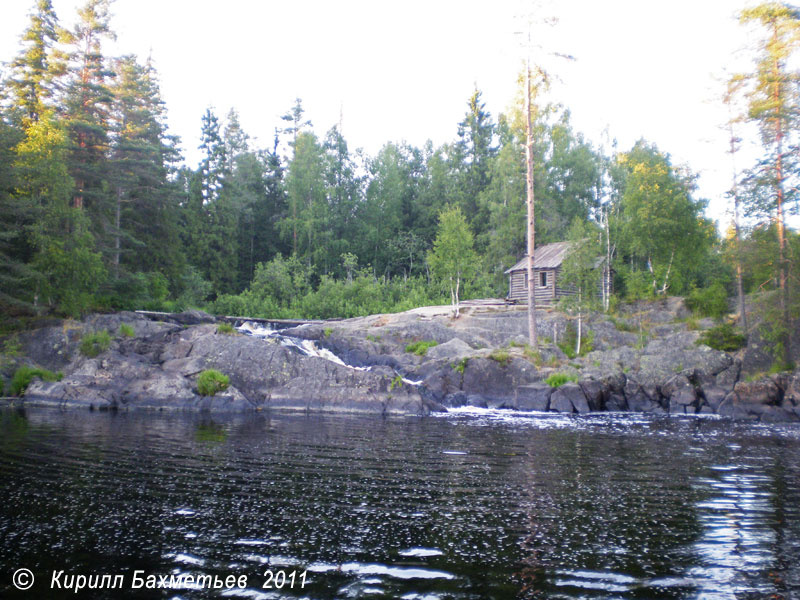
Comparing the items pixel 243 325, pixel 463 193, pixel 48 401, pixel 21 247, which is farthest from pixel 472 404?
pixel 463 193

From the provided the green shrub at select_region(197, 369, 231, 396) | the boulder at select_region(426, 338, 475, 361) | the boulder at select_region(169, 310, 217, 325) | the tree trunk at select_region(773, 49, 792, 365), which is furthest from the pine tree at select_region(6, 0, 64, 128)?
the tree trunk at select_region(773, 49, 792, 365)

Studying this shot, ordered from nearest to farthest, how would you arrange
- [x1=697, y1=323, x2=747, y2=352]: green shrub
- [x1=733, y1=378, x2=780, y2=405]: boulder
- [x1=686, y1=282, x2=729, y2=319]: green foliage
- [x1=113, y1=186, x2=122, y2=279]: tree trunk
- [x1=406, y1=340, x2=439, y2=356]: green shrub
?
[x1=733, y1=378, x2=780, y2=405]: boulder
[x1=697, y1=323, x2=747, y2=352]: green shrub
[x1=406, y1=340, x2=439, y2=356]: green shrub
[x1=113, y1=186, x2=122, y2=279]: tree trunk
[x1=686, y1=282, x2=729, y2=319]: green foliage

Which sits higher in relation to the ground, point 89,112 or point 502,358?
point 89,112

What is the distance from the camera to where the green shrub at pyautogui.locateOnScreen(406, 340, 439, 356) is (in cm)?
2642

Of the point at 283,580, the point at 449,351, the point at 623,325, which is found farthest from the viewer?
→ the point at 623,325

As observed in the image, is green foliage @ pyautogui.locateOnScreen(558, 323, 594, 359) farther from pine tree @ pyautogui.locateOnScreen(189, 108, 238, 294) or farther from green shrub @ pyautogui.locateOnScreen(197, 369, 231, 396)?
pine tree @ pyautogui.locateOnScreen(189, 108, 238, 294)

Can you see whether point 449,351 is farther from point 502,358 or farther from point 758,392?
point 758,392

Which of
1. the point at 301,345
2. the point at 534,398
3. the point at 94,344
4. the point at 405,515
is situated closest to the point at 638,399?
the point at 534,398

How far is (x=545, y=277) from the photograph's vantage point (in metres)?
39.4

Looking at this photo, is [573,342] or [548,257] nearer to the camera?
[573,342]

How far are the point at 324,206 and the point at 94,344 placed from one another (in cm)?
2947

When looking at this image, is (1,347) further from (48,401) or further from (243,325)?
(243,325)

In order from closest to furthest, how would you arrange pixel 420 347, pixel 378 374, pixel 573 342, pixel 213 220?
pixel 378 374 → pixel 420 347 → pixel 573 342 → pixel 213 220

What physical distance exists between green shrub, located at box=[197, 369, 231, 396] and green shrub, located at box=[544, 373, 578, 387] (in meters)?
13.0
